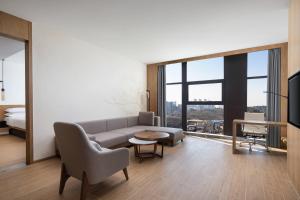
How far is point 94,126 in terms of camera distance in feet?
12.7

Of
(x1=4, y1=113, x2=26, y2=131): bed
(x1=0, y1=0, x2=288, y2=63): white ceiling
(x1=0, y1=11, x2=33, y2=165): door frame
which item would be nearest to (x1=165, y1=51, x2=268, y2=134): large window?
(x1=0, y1=0, x2=288, y2=63): white ceiling

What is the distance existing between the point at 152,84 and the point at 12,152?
447cm

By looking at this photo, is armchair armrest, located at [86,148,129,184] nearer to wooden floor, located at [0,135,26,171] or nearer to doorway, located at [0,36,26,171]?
wooden floor, located at [0,135,26,171]

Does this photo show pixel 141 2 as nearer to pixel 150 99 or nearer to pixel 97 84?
pixel 97 84

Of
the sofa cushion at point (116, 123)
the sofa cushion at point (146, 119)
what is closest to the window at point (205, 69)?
the sofa cushion at point (146, 119)

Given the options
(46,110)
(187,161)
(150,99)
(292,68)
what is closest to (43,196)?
(46,110)

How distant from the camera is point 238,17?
2770 millimetres

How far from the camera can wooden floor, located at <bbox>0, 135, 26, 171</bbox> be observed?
10.1 feet

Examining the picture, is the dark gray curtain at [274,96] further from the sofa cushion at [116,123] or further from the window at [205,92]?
the sofa cushion at [116,123]

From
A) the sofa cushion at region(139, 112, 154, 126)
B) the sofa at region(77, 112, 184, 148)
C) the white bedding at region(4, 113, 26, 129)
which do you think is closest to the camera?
the sofa at region(77, 112, 184, 148)

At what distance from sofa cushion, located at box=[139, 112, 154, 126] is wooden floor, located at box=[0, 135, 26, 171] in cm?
309

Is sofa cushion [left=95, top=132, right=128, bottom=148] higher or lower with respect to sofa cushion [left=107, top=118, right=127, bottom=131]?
lower

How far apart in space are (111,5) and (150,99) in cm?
409

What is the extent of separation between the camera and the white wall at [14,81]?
572 centimetres
